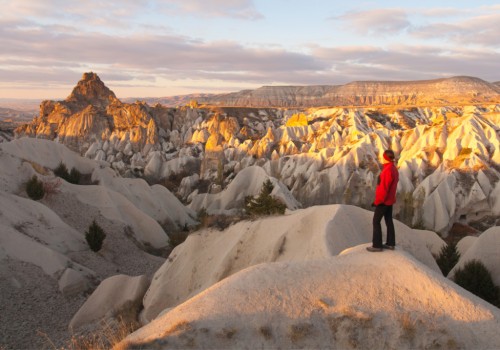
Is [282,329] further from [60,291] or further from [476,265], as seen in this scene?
[60,291]

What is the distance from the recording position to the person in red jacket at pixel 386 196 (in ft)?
20.9

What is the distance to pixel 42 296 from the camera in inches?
525

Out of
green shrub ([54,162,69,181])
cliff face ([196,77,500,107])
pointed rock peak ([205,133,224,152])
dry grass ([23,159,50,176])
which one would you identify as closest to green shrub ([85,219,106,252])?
dry grass ([23,159,50,176])

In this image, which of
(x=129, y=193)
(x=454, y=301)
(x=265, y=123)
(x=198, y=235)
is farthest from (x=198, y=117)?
(x=454, y=301)

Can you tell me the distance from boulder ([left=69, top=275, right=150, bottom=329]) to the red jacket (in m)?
11.4

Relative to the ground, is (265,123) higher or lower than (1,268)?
higher

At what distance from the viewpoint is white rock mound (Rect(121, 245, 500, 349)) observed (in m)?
4.63

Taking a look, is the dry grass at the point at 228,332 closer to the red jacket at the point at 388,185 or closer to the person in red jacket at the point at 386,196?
the person in red jacket at the point at 386,196

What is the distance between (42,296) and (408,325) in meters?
14.1

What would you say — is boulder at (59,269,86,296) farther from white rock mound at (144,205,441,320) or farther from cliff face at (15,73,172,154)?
cliff face at (15,73,172,154)

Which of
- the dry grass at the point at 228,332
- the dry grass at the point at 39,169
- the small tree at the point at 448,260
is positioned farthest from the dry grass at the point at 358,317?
the dry grass at the point at 39,169

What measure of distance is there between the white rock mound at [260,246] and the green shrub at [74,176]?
53.4 feet

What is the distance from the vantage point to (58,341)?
11.2m

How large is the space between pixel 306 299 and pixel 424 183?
3829 cm
